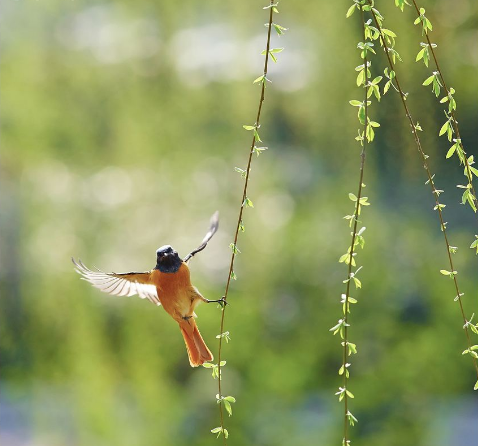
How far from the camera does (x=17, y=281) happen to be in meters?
2.53

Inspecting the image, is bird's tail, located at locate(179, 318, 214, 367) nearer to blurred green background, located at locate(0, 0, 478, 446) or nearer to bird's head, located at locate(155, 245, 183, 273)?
bird's head, located at locate(155, 245, 183, 273)

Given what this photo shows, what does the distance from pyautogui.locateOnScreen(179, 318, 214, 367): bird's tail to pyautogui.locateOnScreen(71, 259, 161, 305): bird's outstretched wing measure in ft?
0.12

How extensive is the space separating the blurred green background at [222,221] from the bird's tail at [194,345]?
1.52 m

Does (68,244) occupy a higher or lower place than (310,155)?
lower

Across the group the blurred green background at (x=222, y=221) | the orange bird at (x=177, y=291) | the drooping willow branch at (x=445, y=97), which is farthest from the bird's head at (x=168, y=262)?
the blurred green background at (x=222, y=221)

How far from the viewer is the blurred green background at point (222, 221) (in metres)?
2.25

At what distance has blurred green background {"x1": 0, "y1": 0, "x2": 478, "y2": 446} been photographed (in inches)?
88.6

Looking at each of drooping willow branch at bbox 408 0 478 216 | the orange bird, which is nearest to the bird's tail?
the orange bird

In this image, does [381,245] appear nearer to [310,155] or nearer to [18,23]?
[310,155]

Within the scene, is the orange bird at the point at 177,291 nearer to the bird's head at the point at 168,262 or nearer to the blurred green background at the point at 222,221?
the bird's head at the point at 168,262

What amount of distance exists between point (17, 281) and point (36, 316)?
0.15 meters

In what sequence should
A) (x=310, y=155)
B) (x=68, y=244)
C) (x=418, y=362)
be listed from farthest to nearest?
1. (x=310, y=155)
2. (x=68, y=244)
3. (x=418, y=362)

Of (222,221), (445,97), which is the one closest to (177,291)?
(445,97)

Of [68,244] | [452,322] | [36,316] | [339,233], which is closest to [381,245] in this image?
[339,233]
